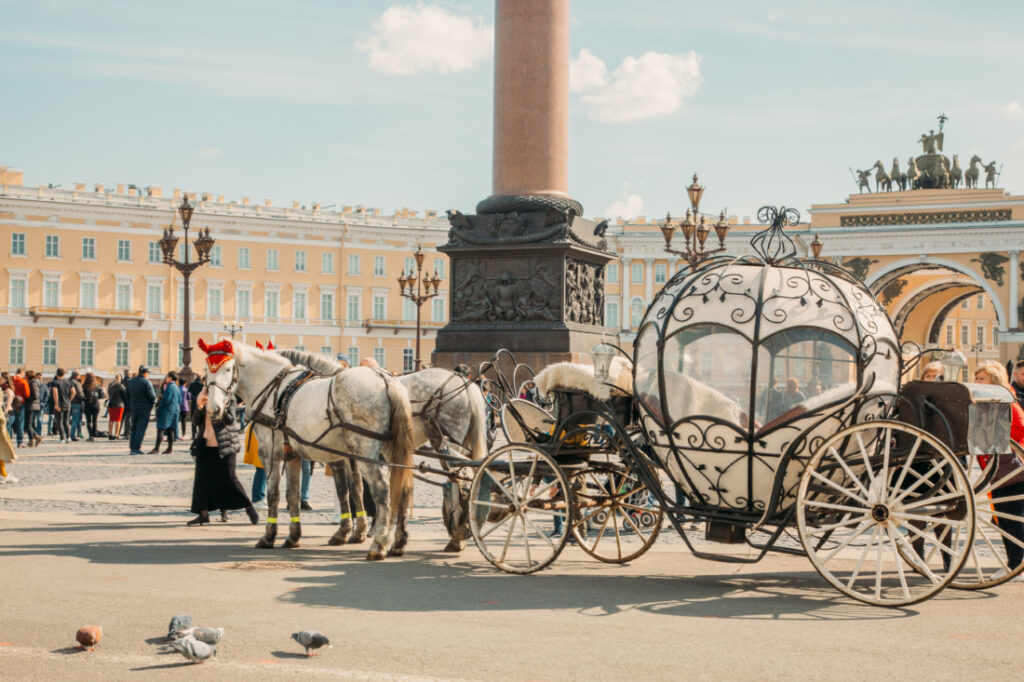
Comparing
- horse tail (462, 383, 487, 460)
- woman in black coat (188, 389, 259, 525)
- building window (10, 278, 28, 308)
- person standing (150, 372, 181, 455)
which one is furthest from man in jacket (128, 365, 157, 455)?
building window (10, 278, 28, 308)

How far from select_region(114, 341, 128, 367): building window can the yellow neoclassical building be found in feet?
0.25

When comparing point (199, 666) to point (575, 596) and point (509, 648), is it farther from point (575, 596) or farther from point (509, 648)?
point (575, 596)

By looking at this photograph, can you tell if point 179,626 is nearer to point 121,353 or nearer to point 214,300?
point 121,353

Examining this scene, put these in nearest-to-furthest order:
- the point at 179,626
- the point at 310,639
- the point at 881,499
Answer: the point at 310,639 < the point at 179,626 < the point at 881,499

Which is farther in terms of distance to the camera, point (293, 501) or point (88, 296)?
point (88, 296)

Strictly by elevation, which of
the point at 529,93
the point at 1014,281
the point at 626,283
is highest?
the point at 626,283

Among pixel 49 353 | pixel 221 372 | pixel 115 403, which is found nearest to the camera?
pixel 221 372

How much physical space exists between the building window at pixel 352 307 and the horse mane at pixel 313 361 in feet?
211

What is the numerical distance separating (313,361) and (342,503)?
131 centimetres

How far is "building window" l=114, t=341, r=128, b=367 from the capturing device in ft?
227

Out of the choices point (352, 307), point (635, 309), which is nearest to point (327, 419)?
point (352, 307)

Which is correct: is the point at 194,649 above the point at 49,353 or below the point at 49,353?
below

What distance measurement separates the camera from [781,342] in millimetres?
8406

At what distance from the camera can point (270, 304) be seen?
73312mm
